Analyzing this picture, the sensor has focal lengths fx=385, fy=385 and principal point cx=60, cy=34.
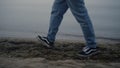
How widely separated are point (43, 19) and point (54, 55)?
11.9 ft

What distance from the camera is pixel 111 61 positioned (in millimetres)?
5145

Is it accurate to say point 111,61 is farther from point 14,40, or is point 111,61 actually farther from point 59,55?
point 14,40

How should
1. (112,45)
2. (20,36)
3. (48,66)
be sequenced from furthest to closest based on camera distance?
(20,36) → (112,45) → (48,66)

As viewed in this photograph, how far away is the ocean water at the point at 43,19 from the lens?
24.9 feet

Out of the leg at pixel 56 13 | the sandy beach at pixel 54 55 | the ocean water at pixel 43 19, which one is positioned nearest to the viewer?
the sandy beach at pixel 54 55

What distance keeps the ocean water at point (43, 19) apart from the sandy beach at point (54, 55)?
111cm

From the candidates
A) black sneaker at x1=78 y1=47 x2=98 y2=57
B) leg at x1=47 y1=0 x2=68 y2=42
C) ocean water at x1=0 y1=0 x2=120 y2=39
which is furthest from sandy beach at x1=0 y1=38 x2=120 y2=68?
ocean water at x1=0 y1=0 x2=120 y2=39

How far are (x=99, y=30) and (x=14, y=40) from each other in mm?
2084

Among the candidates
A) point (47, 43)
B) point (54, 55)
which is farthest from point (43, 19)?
point (54, 55)

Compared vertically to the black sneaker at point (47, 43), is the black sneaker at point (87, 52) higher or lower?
lower

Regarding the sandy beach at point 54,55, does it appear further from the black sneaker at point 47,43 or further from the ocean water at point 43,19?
the ocean water at point 43,19

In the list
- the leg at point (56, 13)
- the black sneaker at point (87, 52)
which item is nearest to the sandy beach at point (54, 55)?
the black sneaker at point (87, 52)

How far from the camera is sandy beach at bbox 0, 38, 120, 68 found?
489 centimetres

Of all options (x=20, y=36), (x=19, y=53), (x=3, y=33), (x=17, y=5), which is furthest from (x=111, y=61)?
(x=17, y=5)
